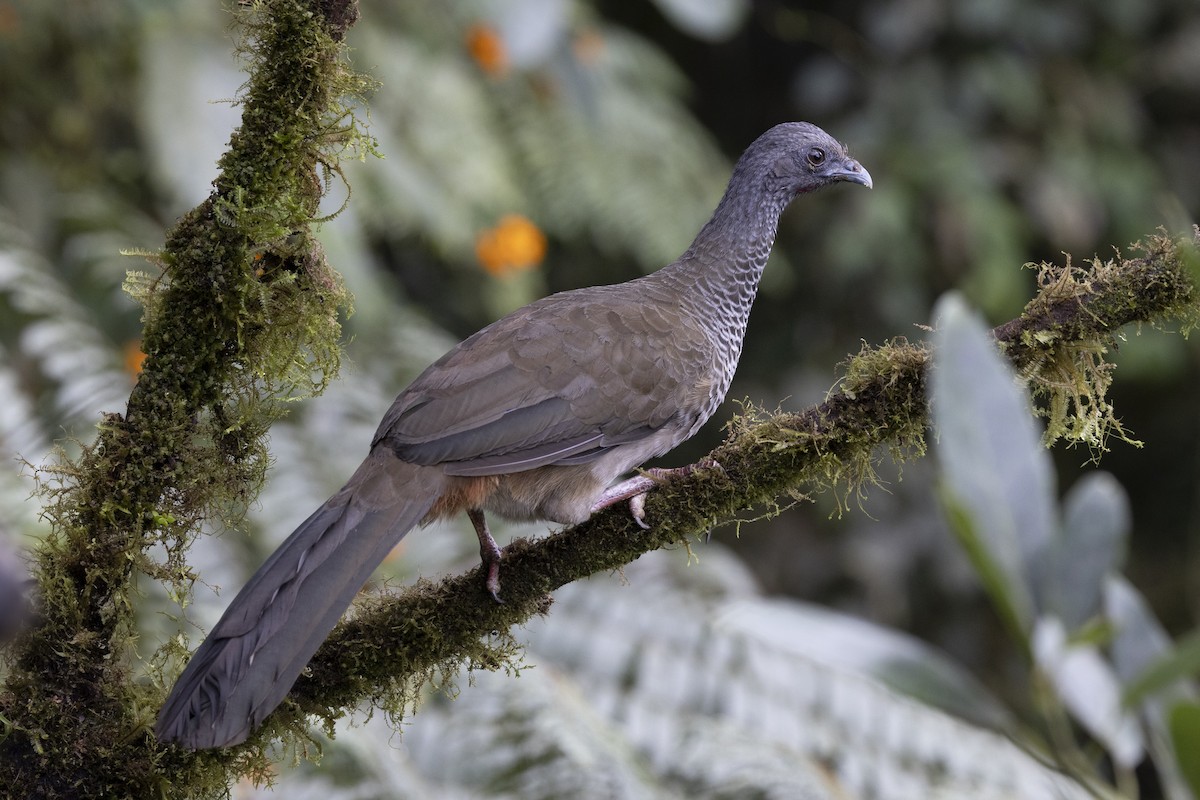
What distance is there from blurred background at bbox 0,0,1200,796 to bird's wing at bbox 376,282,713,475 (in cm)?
135

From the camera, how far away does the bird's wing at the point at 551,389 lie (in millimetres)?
2191

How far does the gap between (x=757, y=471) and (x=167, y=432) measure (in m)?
0.87

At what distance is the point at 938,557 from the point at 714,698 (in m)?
2.79

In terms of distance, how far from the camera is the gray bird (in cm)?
169

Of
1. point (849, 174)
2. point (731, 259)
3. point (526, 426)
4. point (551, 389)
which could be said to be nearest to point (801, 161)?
point (849, 174)

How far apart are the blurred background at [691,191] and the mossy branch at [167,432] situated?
1812mm

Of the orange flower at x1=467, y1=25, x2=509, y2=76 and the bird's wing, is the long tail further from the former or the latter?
the orange flower at x1=467, y1=25, x2=509, y2=76

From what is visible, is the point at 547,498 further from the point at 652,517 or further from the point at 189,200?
the point at 189,200

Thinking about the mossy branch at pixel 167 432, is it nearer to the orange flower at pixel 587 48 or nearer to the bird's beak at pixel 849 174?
the bird's beak at pixel 849 174

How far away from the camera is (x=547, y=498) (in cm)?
231

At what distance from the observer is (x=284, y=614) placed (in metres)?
1.73

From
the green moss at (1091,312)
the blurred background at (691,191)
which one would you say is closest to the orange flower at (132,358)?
the blurred background at (691,191)

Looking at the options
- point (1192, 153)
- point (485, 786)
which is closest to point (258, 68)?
point (485, 786)

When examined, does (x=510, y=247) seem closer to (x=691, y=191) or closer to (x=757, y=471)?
(x=691, y=191)
